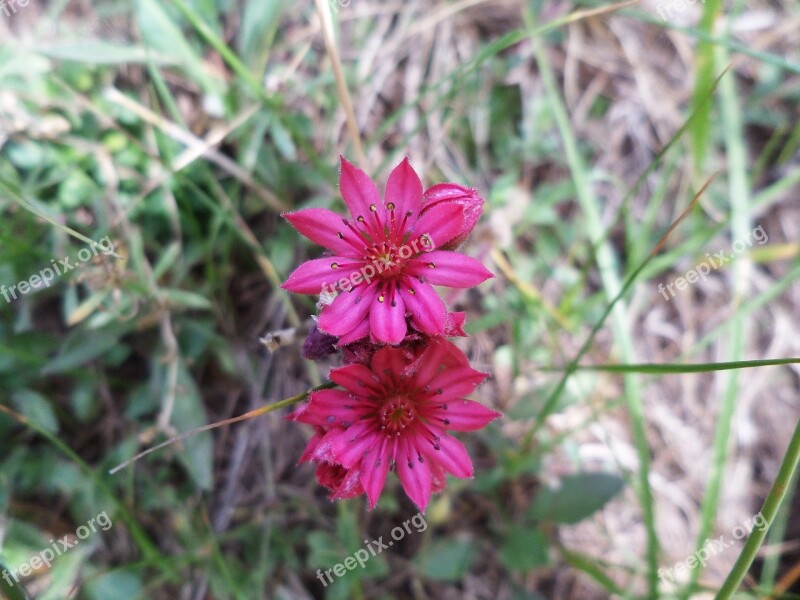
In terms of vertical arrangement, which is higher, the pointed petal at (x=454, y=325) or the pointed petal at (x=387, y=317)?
the pointed petal at (x=387, y=317)

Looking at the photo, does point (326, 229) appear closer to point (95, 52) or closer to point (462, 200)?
point (462, 200)

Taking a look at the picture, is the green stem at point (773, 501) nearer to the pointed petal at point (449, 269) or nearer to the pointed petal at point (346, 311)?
the pointed petal at point (449, 269)

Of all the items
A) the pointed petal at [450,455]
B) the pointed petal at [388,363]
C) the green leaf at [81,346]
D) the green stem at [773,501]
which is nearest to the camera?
the green stem at [773,501]

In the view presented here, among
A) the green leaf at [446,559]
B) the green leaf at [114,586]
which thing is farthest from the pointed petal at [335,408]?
the green leaf at [114,586]

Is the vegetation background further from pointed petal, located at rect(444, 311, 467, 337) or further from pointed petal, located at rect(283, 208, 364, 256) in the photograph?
pointed petal, located at rect(444, 311, 467, 337)

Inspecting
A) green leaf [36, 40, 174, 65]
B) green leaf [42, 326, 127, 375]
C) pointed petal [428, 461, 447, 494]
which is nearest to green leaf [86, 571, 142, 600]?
green leaf [42, 326, 127, 375]

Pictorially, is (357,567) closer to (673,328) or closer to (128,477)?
(128,477)

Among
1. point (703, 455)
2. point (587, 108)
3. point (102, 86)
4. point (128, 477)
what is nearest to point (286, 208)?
point (102, 86)
